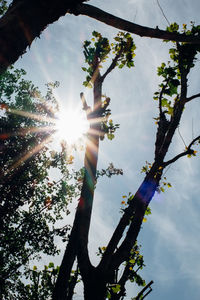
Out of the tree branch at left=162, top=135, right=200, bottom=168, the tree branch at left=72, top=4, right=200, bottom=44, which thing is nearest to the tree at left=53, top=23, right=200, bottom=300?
the tree branch at left=162, top=135, right=200, bottom=168

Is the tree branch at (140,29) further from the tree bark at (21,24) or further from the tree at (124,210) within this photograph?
the tree at (124,210)

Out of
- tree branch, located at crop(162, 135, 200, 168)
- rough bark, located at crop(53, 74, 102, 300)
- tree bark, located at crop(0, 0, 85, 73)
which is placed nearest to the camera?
tree bark, located at crop(0, 0, 85, 73)

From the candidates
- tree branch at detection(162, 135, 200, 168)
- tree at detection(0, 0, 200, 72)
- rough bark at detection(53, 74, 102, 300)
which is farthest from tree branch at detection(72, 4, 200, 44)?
tree branch at detection(162, 135, 200, 168)

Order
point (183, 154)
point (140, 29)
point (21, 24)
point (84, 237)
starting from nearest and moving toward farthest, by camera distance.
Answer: point (21, 24), point (140, 29), point (84, 237), point (183, 154)

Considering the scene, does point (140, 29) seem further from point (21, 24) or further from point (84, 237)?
point (84, 237)

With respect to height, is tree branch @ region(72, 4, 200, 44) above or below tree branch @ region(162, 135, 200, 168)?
below

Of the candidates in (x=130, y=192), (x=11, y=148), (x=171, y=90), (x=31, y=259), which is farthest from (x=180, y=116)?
(x=31, y=259)

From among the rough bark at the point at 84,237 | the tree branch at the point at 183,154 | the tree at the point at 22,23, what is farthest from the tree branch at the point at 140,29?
the tree branch at the point at 183,154

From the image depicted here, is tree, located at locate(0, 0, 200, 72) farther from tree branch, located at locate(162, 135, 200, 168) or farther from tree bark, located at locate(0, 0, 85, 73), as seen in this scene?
tree branch, located at locate(162, 135, 200, 168)

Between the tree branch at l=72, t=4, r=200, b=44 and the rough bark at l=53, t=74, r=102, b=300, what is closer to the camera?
the tree branch at l=72, t=4, r=200, b=44

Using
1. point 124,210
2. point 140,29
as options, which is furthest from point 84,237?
point 140,29

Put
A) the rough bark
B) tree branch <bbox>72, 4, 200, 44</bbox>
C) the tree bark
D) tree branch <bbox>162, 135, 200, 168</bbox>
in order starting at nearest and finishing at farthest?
the tree bark, tree branch <bbox>72, 4, 200, 44</bbox>, the rough bark, tree branch <bbox>162, 135, 200, 168</bbox>

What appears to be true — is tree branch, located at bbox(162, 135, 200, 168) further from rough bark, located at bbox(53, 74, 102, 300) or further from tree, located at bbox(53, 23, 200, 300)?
rough bark, located at bbox(53, 74, 102, 300)

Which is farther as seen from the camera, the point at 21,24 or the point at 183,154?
the point at 183,154
